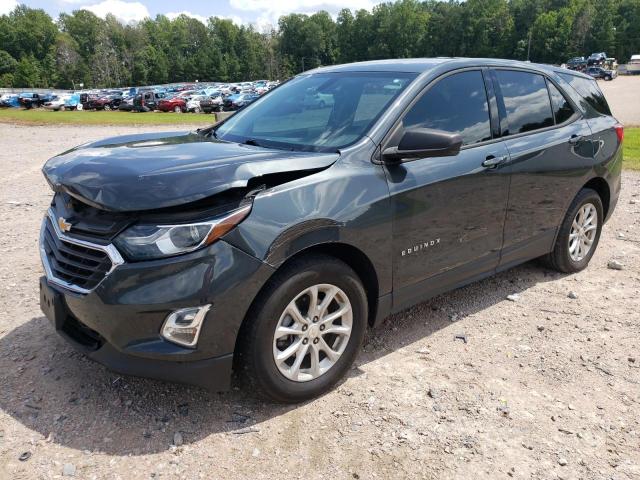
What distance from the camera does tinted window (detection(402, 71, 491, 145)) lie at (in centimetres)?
345

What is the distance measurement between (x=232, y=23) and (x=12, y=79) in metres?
60.1

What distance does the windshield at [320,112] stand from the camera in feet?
10.9

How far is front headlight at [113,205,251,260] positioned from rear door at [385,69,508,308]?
1143 millimetres

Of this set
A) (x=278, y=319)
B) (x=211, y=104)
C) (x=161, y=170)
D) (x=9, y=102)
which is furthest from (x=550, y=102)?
(x=9, y=102)

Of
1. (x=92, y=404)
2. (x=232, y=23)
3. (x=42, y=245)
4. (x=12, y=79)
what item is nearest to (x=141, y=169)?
(x=42, y=245)

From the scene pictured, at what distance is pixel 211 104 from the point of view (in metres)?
38.8

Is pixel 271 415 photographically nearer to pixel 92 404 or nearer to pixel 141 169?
pixel 92 404

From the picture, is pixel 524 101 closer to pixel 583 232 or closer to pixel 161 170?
pixel 583 232

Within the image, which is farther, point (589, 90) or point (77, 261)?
point (589, 90)

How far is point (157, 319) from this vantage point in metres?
2.51

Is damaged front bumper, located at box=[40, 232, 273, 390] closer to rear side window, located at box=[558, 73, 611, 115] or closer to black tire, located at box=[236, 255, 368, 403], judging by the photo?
black tire, located at box=[236, 255, 368, 403]

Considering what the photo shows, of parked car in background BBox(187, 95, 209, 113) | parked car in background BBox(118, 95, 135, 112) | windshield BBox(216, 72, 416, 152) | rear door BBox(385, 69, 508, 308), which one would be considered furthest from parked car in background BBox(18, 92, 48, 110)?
rear door BBox(385, 69, 508, 308)

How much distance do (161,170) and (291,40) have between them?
146632 millimetres

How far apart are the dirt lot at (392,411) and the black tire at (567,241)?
23.0 inches
